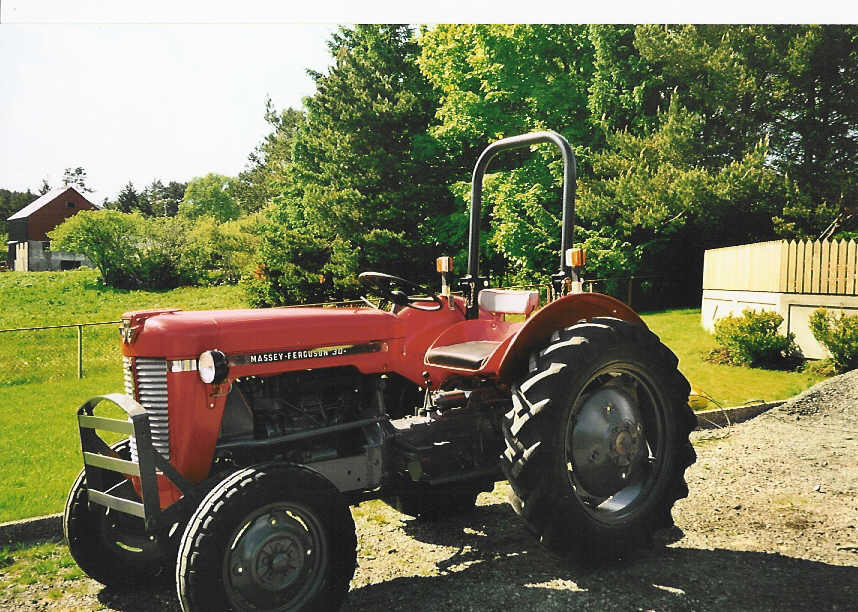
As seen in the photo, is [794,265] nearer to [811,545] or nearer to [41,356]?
[811,545]

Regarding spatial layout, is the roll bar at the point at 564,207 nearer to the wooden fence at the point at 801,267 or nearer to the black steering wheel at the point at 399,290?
the black steering wheel at the point at 399,290

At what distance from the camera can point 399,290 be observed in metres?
3.34

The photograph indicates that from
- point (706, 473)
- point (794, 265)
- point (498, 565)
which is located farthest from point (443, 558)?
point (794, 265)

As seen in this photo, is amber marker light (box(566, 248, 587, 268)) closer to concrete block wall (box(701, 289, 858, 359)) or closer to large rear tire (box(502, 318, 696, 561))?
large rear tire (box(502, 318, 696, 561))

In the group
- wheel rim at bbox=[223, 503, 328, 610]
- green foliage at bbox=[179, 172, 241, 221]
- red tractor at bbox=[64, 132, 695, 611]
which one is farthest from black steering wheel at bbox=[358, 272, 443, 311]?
green foliage at bbox=[179, 172, 241, 221]

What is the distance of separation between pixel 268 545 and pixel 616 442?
5.06ft

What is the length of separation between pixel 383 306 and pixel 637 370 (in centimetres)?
113

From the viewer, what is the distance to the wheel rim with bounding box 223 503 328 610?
99.5 inches

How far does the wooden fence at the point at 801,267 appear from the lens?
8547mm

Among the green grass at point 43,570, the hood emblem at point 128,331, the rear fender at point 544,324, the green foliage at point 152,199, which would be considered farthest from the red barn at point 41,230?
the rear fender at point 544,324

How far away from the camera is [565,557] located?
310 centimetres

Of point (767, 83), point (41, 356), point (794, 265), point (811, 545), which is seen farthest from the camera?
point (767, 83)

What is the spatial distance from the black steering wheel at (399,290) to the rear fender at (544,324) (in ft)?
1.38

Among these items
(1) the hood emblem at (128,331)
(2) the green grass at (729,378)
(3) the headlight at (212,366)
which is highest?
(1) the hood emblem at (128,331)
